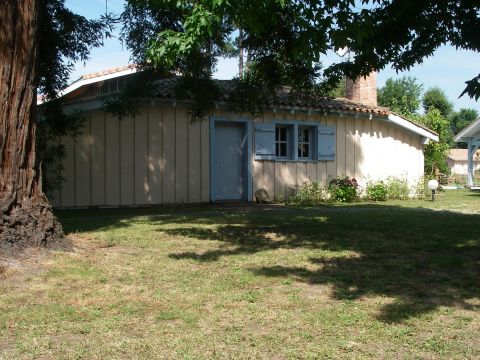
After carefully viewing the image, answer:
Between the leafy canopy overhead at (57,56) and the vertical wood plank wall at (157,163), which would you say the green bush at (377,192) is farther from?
the leafy canopy overhead at (57,56)

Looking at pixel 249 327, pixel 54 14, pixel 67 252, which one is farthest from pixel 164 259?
pixel 54 14

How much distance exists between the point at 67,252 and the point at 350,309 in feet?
11.9

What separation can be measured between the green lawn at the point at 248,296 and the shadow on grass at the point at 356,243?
27mm

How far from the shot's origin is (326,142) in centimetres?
1582

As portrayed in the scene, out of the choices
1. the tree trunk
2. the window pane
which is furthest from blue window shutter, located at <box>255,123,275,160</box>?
the tree trunk

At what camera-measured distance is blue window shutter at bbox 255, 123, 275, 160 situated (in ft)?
48.0

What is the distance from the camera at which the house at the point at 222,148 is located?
12672 mm

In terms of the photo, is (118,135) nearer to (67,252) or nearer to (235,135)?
(235,135)

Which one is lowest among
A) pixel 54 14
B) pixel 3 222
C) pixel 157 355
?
pixel 157 355

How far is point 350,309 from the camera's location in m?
4.42

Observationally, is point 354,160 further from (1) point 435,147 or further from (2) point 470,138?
(2) point 470,138

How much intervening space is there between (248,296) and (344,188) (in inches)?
437

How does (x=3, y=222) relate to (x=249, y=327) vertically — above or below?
above

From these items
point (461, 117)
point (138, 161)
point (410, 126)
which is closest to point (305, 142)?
point (410, 126)
